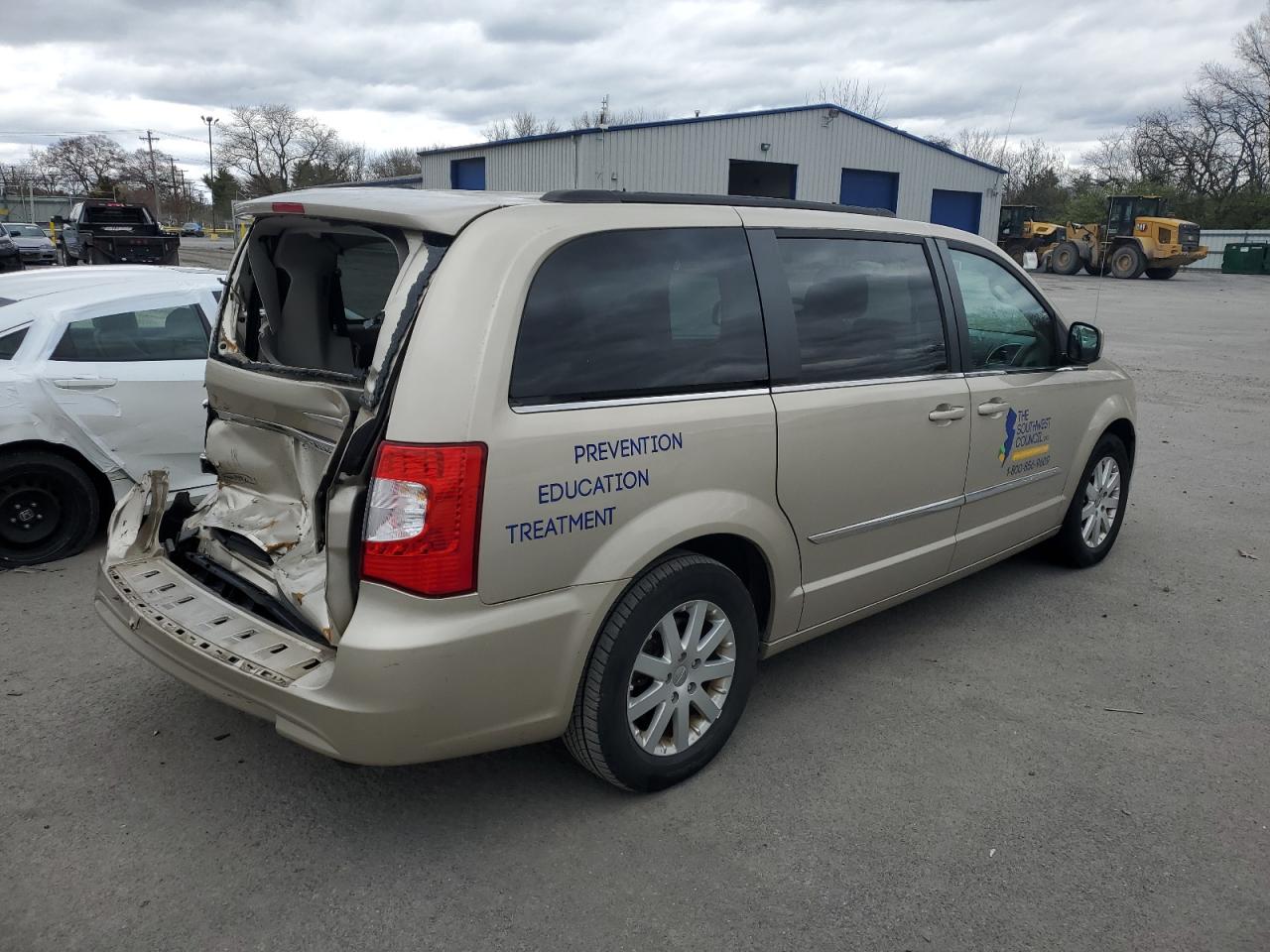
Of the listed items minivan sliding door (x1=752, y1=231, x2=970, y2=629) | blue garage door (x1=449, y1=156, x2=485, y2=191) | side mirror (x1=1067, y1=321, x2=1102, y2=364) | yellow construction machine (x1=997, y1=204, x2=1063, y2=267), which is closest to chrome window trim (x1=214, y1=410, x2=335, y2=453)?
minivan sliding door (x1=752, y1=231, x2=970, y2=629)

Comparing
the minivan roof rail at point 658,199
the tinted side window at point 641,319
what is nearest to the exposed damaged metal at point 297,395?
the tinted side window at point 641,319

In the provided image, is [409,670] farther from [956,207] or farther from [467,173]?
[956,207]

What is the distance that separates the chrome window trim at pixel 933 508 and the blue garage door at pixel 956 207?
28432mm

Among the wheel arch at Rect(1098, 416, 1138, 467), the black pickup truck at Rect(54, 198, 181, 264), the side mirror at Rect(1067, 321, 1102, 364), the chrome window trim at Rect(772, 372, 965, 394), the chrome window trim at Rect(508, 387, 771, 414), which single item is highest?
the black pickup truck at Rect(54, 198, 181, 264)

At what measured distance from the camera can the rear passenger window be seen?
5.20 meters

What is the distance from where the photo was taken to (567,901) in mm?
2586

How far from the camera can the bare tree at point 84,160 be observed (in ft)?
291

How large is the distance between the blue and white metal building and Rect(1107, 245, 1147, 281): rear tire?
5.15m

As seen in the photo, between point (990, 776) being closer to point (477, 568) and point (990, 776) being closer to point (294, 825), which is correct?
point (477, 568)

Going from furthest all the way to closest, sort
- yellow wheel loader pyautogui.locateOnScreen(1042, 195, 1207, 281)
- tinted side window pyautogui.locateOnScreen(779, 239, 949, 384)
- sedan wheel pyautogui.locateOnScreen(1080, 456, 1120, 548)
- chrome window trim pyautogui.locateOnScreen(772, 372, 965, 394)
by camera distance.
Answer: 1. yellow wheel loader pyautogui.locateOnScreen(1042, 195, 1207, 281)
2. sedan wheel pyautogui.locateOnScreen(1080, 456, 1120, 548)
3. tinted side window pyautogui.locateOnScreen(779, 239, 949, 384)
4. chrome window trim pyautogui.locateOnScreen(772, 372, 965, 394)

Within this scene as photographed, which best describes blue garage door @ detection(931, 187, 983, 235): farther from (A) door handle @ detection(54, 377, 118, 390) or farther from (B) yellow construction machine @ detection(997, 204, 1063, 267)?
(A) door handle @ detection(54, 377, 118, 390)

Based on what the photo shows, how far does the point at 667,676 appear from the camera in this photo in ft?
9.87

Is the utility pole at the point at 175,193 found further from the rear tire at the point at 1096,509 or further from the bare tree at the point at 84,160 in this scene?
the rear tire at the point at 1096,509

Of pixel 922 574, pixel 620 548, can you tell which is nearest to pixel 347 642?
pixel 620 548
